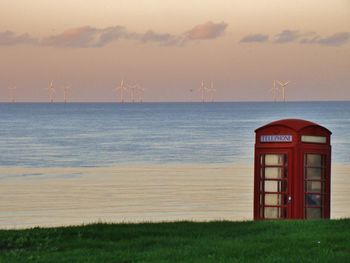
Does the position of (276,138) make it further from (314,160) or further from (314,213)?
(314,213)

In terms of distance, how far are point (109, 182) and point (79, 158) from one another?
16.9m

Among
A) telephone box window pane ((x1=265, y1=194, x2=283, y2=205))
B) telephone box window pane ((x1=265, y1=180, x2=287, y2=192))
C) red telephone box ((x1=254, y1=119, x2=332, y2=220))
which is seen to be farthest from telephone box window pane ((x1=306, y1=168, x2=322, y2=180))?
telephone box window pane ((x1=265, y1=194, x2=283, y2=205))

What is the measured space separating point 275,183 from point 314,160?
29.6 inches

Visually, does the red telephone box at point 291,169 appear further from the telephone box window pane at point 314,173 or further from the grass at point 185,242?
the grass at point 185,242

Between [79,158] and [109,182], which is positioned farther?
[79,158]

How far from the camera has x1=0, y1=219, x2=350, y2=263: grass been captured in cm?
1324

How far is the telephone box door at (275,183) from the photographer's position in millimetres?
16750

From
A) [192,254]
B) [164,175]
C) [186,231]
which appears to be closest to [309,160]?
[186,231]

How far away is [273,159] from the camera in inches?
665

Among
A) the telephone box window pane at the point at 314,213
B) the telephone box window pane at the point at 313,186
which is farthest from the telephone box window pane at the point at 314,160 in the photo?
the telephone box window pane at the point at 314,213

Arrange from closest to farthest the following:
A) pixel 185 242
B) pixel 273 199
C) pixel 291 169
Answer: pixel 185 242 → pixel 291 169 → pixel 273 199

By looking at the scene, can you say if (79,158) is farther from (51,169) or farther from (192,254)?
(192,254)

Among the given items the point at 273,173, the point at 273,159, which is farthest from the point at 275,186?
the point at 273,159

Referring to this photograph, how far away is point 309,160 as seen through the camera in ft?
55.1
